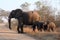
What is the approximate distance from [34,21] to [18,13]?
1.35 meters

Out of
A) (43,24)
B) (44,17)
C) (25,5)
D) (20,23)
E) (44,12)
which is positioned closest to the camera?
A: (20,23)

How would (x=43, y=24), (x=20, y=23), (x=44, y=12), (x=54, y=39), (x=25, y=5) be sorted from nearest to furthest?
(x=54, y=39) → (x=20, y=23) → (x=43, y=24) → (x=44, y=12) → (x=25, y=5)

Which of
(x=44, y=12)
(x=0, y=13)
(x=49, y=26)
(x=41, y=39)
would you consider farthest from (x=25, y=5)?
(x=41, y=39)

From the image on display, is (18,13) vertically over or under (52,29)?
over

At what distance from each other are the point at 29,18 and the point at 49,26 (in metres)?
2.25

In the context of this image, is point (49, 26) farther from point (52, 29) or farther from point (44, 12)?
point (44, 12)

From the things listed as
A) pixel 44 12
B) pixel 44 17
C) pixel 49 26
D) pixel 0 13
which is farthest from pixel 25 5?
pixel 49 26

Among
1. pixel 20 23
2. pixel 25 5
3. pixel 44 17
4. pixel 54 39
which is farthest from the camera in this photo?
pixel 25 5

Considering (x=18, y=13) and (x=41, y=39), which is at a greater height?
(x=18, y=13)

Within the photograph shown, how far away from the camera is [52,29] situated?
20.5 meters

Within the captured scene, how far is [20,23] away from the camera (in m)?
18.7

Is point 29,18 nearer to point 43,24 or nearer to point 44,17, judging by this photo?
point 43,24

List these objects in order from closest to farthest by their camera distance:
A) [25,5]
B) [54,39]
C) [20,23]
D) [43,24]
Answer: [54,39]
[20,23]
[43,24]
[25,5]

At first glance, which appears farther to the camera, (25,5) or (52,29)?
(25,5)
